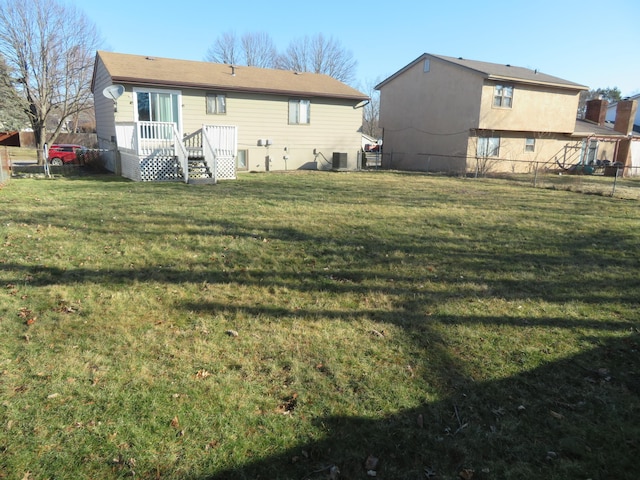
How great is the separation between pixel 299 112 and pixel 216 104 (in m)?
4.30

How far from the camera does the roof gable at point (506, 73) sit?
77.7ft

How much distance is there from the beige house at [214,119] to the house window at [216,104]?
4cm

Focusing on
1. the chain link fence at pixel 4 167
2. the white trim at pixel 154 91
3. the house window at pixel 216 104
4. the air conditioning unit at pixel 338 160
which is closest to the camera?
the chain link fence at pixel 4 167

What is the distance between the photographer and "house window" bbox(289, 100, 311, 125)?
2170cm

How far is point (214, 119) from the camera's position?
1970 cm

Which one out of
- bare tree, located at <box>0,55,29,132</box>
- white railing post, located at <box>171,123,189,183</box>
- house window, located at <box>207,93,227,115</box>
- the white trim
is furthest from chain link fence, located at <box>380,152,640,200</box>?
bare tree, located at <box>0,55,29,132</box>

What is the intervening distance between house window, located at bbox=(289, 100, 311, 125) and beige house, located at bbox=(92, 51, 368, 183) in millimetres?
48

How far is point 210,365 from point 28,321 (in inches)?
77.0

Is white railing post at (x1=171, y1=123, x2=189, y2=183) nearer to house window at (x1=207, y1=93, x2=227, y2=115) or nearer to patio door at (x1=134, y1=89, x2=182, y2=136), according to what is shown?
patio door at (x1=134, y1=89, x2=182, y2=136)

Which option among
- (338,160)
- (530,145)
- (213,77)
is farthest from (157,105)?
(530,145)

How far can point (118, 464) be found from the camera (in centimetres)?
247

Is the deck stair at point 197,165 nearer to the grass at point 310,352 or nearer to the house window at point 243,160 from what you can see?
the house window at point 243,160

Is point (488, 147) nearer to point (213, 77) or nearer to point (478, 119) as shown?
point (478, 119)

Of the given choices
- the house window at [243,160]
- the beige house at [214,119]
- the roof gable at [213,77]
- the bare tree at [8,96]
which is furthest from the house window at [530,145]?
the bare tree at [8,96]
